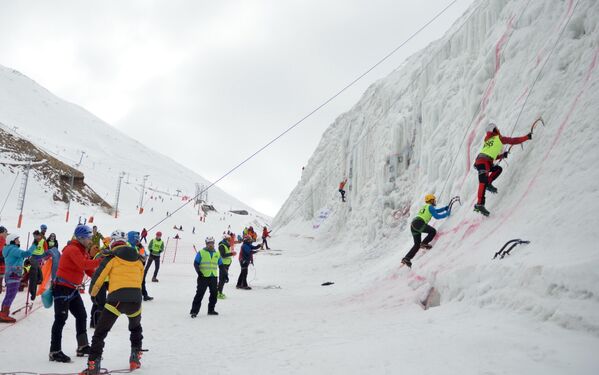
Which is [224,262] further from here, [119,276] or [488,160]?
[488,160]

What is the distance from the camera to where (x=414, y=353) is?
422cm

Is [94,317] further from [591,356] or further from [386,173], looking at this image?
[386,173]

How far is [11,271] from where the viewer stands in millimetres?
7582

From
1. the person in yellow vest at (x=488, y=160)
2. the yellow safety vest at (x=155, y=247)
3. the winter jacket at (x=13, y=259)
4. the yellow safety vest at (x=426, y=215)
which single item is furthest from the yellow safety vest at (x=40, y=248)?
the person in yellow vest at (x=488, y=160)

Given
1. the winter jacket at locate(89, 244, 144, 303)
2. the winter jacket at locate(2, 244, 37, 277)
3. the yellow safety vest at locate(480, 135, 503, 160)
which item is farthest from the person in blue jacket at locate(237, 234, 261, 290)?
the yellow safety vest at locate(480, 135, 503, 160)

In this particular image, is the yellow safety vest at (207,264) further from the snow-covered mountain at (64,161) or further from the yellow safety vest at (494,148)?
the snow-covered mountain at (64,161)

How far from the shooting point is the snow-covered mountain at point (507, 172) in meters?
4.75

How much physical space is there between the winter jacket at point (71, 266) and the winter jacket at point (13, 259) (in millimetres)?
2906

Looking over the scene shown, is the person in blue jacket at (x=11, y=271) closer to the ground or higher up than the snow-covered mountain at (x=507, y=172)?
closer to the ground

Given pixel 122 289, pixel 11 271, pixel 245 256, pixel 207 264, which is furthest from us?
pixel 245 256

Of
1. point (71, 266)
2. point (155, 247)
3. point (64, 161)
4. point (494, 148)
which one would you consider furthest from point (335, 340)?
point (64, 161)

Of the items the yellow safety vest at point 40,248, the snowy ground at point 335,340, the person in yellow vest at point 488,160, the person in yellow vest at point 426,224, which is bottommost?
the snowy ground at point 335,340

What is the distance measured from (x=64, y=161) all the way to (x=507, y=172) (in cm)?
7430

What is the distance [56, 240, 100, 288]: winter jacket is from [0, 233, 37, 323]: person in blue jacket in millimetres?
2611
